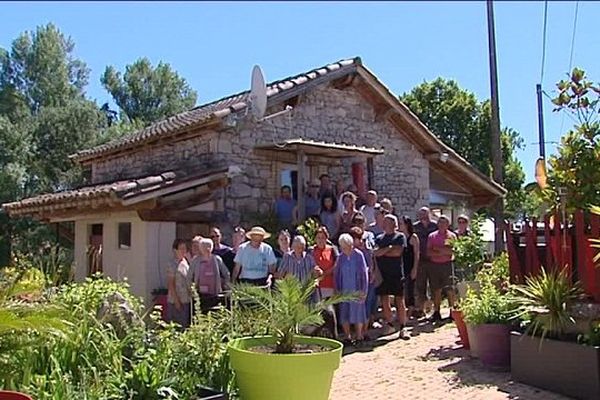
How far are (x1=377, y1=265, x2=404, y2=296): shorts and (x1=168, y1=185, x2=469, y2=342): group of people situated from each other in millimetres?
13

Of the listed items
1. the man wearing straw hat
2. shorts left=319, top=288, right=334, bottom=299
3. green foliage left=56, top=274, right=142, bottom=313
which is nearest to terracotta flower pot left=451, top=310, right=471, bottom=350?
shorts left=319, top=288, right=334, bottom=299

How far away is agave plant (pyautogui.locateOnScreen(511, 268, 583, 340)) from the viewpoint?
17.9ft

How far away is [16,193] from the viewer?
18406 mm

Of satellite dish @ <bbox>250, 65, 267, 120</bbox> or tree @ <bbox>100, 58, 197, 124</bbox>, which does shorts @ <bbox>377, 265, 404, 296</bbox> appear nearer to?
satellite dish @ <bbox>250, 65, 267, 120</bbox>

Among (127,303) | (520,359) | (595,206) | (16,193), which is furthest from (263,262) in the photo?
(16,193)

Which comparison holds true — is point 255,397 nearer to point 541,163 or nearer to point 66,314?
point 66,314

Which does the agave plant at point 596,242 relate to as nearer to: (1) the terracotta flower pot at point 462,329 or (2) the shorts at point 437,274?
(1) the terracotta flower pot at point 462,329

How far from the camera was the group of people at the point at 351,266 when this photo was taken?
7430mm

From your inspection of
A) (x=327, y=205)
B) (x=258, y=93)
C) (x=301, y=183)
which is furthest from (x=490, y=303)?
(x=258, y=93)

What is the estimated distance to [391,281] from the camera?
26.6 ft

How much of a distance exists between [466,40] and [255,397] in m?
4.22

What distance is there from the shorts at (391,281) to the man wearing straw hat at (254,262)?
1.47m

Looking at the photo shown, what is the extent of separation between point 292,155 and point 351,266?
174 inches

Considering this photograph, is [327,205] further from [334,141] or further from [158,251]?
[158,251]
